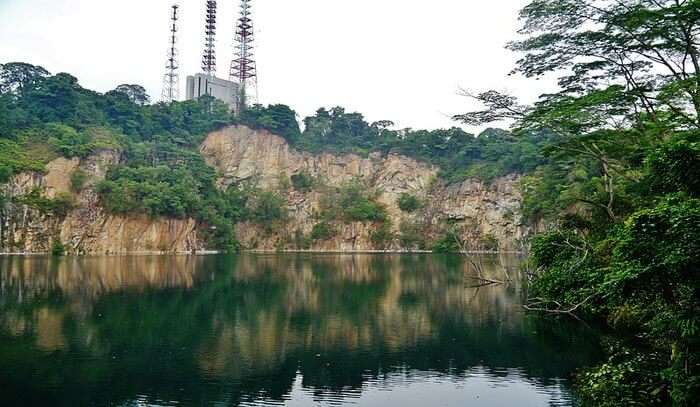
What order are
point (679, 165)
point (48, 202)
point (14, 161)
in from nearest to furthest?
point (679, 165) → point (14, 161) → point (48, 202)

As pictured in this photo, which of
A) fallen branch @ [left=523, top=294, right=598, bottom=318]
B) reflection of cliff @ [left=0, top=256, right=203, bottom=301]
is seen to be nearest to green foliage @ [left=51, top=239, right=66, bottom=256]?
reflection of cliff @ [left=0, top=256, right=203, bottom=301]

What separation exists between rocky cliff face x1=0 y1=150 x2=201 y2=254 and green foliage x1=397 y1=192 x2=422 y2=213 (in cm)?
2313

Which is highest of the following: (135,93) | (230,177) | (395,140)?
(135,93)

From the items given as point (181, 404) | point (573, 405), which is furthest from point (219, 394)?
point (573, 405)

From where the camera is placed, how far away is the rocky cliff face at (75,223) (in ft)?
153

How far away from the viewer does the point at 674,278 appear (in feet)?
22.9

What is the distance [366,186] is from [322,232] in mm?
8435

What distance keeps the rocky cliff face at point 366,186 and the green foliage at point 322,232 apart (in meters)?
0.41

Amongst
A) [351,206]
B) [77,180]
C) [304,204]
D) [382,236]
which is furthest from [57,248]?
[382,236]

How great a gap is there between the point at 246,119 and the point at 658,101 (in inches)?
2178

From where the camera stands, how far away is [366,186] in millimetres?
68812

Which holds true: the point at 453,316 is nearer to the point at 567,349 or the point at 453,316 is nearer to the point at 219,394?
the point at 567,349

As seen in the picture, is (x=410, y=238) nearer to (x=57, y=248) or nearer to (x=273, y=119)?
(x=273, y=119)

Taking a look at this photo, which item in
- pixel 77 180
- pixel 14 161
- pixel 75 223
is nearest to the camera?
pixel 14 161
